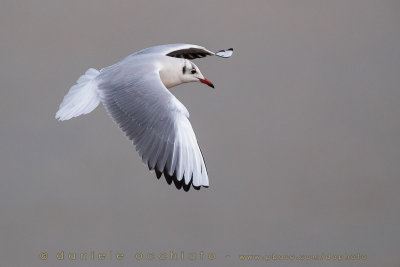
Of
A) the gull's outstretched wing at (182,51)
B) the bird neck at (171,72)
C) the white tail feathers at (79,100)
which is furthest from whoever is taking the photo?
the gull's outstretched wing at (182,51)

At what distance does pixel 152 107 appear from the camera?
129 inches

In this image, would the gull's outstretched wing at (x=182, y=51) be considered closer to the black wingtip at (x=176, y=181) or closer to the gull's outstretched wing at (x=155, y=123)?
the gull's outstretched wing at (x=155, y=123)

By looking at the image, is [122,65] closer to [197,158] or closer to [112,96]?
[112,96]

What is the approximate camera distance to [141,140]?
322 centimetres

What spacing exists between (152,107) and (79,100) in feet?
1.14

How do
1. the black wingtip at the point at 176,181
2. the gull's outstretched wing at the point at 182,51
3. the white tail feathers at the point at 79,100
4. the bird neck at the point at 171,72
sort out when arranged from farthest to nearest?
the gull's outstretched wing at the point at 182,51 < the bird neck at the point at 171,72 < the white tail feathers at the point at 79,100 < the black wingtip at the point at 176,181

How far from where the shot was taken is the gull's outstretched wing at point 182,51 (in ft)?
12.3

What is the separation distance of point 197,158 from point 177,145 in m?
0.10

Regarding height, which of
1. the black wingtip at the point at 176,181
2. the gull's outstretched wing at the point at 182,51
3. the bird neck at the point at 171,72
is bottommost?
the black wingtip at the point at 176,181

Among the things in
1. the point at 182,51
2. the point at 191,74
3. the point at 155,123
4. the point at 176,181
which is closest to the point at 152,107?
the point at 155,123

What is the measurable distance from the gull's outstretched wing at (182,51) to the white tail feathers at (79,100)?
0.29m

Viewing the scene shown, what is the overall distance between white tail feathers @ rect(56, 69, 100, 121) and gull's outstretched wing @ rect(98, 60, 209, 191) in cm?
5

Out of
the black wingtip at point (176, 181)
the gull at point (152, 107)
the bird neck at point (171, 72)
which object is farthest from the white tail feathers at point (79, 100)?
the black wingtip at point (176, 181)

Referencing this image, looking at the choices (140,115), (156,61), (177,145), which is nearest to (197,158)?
(177,145)
